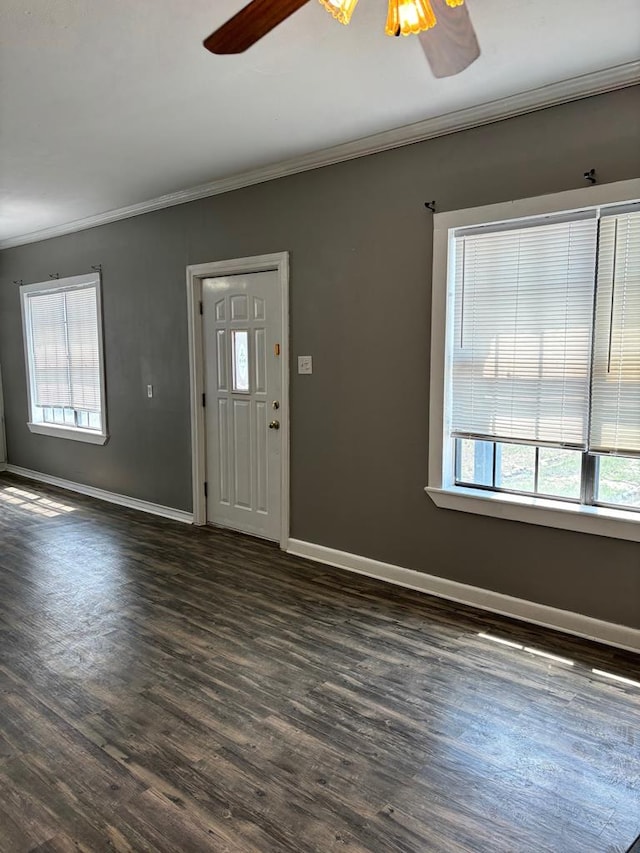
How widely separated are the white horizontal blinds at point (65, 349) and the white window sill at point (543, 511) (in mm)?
3857

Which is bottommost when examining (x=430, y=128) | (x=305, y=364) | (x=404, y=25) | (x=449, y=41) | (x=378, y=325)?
(x=305, y=364)

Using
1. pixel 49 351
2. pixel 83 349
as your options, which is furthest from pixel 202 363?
pixel 49 351

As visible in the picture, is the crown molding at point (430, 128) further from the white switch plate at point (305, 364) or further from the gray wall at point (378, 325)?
the white switch plate at point (305, 364)

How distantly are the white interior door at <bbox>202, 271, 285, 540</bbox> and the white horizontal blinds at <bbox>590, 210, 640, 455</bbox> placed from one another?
6.78ft

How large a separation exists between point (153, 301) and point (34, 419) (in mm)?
2712

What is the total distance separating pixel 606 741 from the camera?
2045 millimetres

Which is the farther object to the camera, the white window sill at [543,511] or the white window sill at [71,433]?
the white window sill at [71,433]

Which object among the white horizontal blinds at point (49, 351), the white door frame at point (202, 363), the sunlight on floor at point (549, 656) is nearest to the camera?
the sunlight on floor at point (549, 656)

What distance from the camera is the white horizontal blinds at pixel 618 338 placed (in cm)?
254

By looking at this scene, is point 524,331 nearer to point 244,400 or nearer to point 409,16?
point 409,16

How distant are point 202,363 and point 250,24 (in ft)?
10.6

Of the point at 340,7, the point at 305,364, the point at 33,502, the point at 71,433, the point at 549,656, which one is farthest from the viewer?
the point at 71,433

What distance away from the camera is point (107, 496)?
5.55 metres

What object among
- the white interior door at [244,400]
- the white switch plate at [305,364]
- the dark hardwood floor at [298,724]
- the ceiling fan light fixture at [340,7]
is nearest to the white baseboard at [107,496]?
the white interior door at [244,400]
